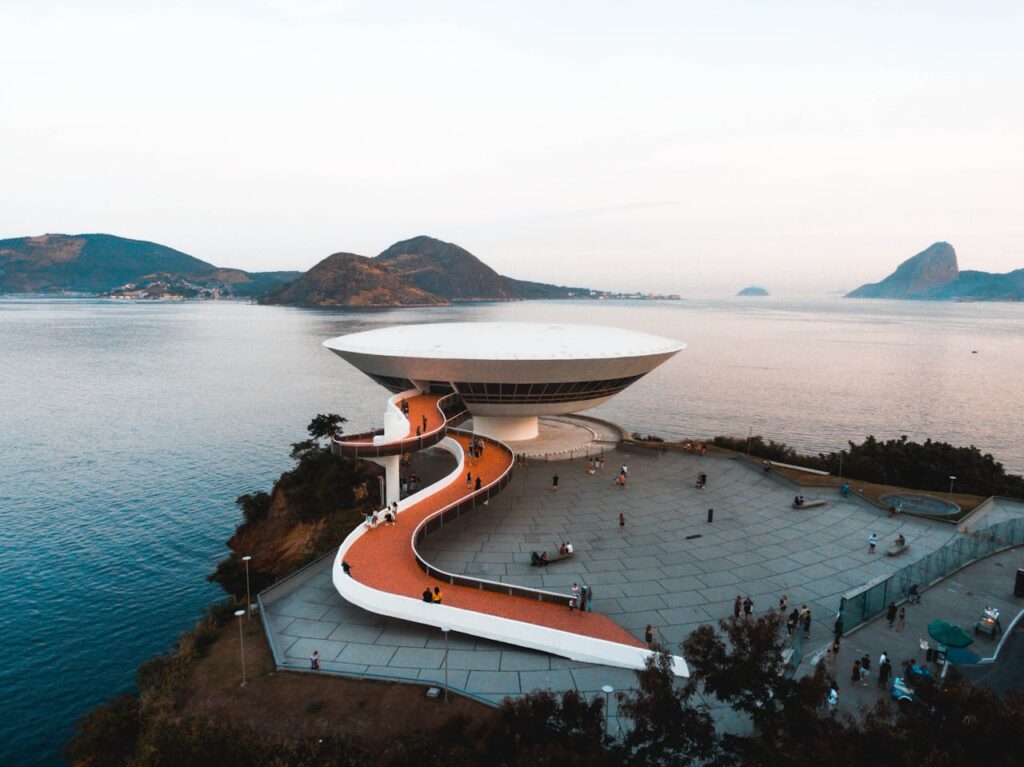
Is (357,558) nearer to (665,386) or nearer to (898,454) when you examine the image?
(898,454)

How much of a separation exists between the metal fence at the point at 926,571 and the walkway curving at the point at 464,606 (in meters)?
6.56

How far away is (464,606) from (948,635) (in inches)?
546

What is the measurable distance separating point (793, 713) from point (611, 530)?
16764 mm

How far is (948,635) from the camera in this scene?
1596cm

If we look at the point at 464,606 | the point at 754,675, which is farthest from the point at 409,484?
the point at 754,675

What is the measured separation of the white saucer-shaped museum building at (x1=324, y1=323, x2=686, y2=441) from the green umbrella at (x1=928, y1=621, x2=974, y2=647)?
21.4m

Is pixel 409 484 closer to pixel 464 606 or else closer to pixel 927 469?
pixel 464 606

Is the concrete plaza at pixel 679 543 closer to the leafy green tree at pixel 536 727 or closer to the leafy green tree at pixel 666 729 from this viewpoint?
the leafy green tree at pixel 666 729

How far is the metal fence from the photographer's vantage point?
1875cm

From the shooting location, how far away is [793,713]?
35.0 ft

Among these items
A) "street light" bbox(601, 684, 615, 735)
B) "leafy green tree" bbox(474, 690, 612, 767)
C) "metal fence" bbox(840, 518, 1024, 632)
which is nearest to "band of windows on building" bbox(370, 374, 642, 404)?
"metal fence" bbox(840, 518, 1024, 632)

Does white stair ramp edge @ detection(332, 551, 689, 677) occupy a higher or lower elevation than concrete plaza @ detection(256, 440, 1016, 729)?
higher

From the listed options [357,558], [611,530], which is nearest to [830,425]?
[611,530]

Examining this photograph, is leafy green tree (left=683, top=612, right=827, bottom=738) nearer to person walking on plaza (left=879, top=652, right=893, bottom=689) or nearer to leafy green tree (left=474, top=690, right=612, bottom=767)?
leafy green tree (left=474, top=690, right=612, bottom=767)
